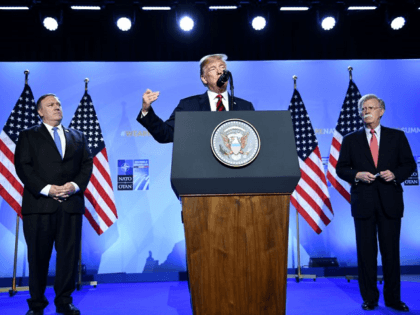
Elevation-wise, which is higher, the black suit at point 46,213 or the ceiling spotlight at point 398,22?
the ceiling spotlight at point 398,22

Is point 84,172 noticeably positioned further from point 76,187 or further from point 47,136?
point 47,136

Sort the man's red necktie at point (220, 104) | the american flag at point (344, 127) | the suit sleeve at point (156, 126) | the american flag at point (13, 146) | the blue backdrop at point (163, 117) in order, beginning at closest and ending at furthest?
1. the suit sleeve at point (156, 126)
2. the man's red necktie at point (220, 104)
3. the american flag at point (13, 146)
4. the american flag at point (344, 127)
5. the blue backdrop at point (163, 117)

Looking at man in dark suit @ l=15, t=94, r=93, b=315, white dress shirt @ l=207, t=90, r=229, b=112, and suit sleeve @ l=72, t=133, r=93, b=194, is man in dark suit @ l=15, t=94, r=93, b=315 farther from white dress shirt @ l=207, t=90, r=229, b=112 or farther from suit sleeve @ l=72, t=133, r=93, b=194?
white dress shirt @ l=207, t=90, r=229, b=112

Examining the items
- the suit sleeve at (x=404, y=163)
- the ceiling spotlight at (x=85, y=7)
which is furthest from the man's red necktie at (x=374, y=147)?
the ceiling spotlight at (x=85, y=7)

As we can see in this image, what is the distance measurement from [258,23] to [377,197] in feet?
9.81

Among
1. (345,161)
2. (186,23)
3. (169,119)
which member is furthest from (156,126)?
(186,23)

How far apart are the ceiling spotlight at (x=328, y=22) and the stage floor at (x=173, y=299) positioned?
3.33 m

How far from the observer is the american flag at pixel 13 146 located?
454 centimetres

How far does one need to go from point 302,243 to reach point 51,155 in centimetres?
356

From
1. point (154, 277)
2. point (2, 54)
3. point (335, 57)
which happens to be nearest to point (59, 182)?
point (154, 277)

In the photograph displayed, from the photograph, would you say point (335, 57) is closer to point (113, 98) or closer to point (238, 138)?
point (113, 98)

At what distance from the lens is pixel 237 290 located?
5.70ft

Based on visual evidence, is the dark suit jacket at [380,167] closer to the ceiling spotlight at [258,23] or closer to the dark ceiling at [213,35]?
the ceiling spotlight at [258,23]

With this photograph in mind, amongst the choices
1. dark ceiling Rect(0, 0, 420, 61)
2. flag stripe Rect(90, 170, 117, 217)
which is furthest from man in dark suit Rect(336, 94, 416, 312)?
flag stripe Rect(90, 170, 117, 217)
